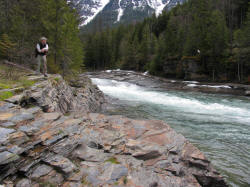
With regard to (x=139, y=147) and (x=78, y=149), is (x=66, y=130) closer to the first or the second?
(x=78, y=149)

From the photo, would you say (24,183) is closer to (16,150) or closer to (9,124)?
(16,150)

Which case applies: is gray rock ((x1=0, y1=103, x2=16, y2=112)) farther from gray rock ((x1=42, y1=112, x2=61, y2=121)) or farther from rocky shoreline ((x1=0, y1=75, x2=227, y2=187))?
gray rock ((x1=42, y1=112, x2=61, y2=121))

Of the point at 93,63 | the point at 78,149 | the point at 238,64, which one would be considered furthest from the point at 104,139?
the point at 93,63

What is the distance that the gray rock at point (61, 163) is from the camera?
146 inches

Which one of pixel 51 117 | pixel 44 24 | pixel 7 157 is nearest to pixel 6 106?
pixel 51 117

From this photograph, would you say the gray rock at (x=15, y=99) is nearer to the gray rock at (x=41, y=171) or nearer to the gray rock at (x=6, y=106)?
the gray rock at (x=6, y=106)

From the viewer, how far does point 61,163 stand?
3822 millimetres

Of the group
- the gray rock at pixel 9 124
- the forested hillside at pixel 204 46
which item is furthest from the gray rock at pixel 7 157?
the forested hillside at pixel 204 46

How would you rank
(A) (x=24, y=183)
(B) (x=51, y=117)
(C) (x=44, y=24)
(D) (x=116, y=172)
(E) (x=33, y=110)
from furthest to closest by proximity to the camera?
(C) (x=44, y=24) → (E) (x=33, y=110) → (B) (x=51, y=117) → (D) (x=116, y=172) → (A) (x=24, y=183)

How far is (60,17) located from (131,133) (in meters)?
17.9

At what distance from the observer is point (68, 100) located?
428 inches

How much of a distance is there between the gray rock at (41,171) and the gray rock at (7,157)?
1.55ft

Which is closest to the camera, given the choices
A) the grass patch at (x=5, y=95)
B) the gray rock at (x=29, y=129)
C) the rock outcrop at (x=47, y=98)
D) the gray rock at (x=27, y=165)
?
the gray rock at (x=27, y=165)

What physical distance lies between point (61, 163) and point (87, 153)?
78cm
